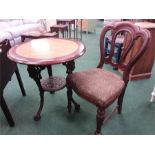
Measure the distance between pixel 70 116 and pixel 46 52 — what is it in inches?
28.6

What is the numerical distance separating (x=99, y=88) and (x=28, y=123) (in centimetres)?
82

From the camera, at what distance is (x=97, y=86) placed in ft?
4.04

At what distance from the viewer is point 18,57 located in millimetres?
1186

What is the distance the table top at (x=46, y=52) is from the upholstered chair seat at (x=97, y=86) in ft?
0.77

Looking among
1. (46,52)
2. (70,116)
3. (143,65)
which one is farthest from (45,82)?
(143,65)

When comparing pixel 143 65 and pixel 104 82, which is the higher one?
pixel 104 82

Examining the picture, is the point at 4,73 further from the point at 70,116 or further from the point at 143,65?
the point at 143,65

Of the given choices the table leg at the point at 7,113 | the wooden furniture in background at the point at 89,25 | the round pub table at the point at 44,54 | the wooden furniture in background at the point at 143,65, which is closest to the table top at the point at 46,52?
the round pub table at the point at 44,54

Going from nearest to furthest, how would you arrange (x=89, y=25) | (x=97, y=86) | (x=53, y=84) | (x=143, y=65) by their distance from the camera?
(x=97, y=86)
(x=53, y=84)
(x=143, y=65)
(x=89, y=25)

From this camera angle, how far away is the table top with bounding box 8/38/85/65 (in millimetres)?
1131

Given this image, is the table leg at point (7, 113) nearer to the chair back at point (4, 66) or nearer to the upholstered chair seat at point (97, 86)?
the chair back at point (4, 66)

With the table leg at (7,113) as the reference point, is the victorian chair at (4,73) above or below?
above

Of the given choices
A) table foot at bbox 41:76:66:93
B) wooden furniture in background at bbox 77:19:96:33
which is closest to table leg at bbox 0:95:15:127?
table foot at bbox 41:76:66:93

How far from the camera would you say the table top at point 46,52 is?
3.71 feet
